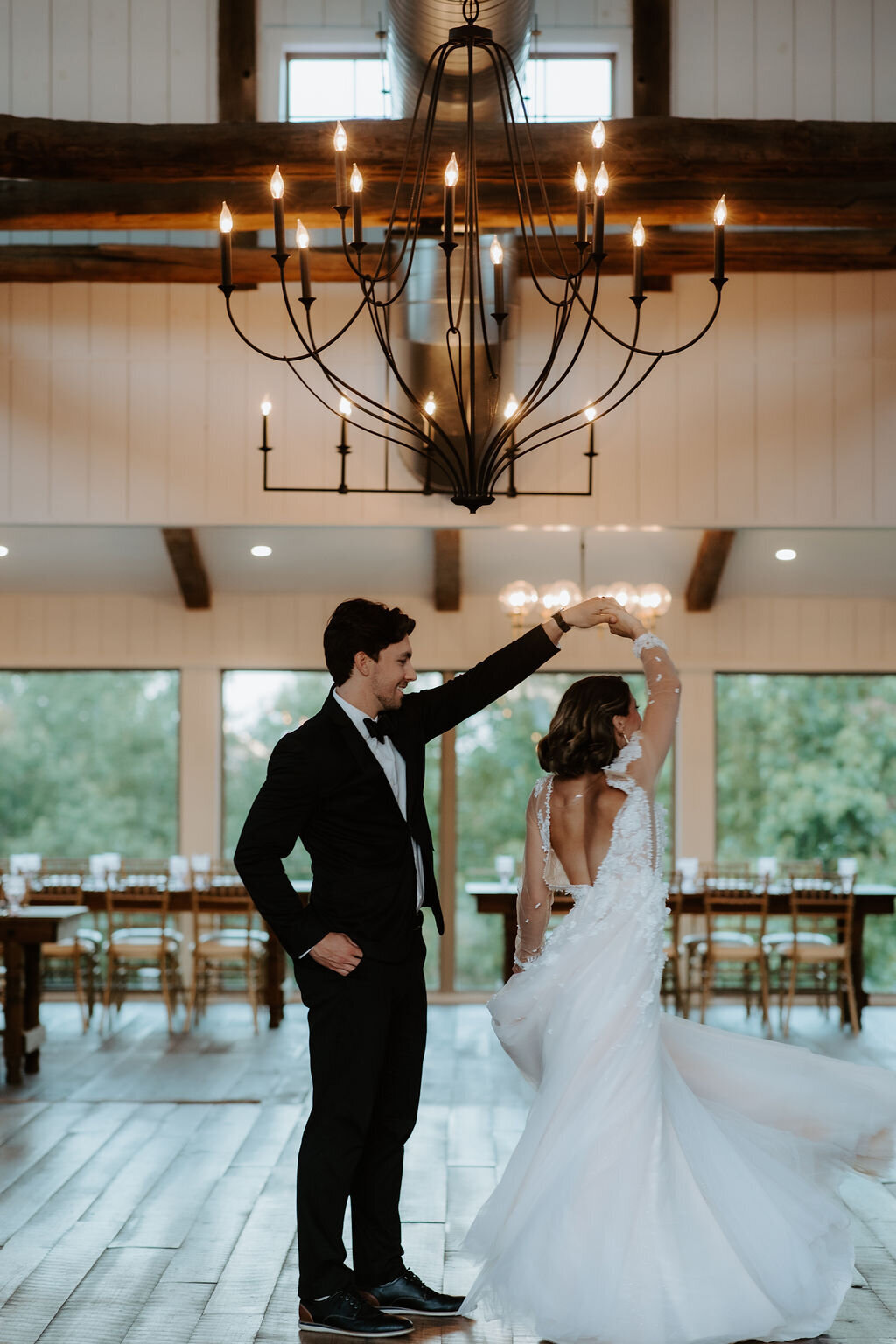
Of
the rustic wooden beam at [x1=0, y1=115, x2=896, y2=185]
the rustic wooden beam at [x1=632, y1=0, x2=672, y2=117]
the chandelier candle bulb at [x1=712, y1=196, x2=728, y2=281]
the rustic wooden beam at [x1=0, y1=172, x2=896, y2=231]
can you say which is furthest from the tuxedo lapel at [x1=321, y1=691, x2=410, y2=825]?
the rustic wooden beam at [x1=632, y1=0, x2=672, y2=117]

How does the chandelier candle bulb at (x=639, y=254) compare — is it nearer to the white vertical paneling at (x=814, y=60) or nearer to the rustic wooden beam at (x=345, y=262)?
the rustic wooden beam at (x=345, y=262)

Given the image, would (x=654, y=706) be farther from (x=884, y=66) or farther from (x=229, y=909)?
(x=884, y=66)

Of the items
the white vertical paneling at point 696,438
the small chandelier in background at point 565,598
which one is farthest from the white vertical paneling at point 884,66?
the small chandelier in background at point 565,598

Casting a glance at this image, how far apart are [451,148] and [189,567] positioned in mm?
3811

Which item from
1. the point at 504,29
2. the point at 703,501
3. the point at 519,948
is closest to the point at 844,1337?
the point at 519,948

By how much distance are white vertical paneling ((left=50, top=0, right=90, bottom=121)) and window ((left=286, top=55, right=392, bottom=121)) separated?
3.75 feet

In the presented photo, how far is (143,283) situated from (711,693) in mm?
4842

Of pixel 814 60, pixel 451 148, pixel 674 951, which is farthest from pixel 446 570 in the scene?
pixel 814 60

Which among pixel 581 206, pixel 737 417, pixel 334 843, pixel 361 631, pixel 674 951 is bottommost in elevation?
pixel 674 951

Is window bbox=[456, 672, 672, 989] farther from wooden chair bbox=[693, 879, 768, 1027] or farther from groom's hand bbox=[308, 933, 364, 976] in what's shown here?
groom's hand bbox=[308, 933, 364, 976]

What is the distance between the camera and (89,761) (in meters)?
9.35

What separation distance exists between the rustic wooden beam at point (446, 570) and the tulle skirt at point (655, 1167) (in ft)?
16.9

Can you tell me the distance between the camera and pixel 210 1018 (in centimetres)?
809

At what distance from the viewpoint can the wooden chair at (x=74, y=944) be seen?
784 cm
